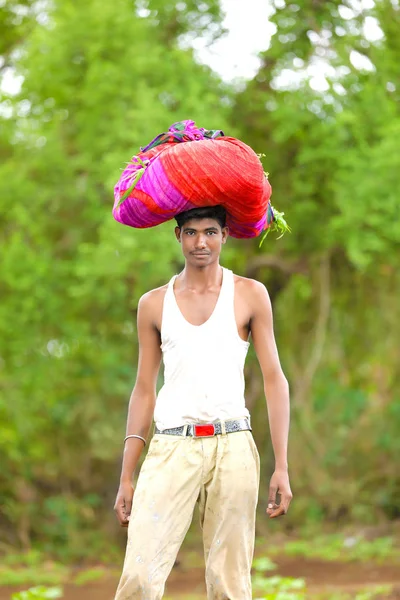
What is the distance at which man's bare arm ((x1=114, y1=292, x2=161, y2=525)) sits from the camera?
152 inches

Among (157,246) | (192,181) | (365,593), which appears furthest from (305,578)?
(192,181)

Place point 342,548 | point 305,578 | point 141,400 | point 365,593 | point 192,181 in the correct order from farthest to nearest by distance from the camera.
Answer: point 342,548 < point 305,578 < point 365,593 < point 141,400 < point 192,181

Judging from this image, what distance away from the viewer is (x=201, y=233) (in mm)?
3770

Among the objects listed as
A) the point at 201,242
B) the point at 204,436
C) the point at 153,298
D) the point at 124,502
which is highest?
the point at 201,242

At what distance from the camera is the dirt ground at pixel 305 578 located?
9.27m

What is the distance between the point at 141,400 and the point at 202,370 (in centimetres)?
35

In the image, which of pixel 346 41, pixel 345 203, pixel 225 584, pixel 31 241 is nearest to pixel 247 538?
pixel 225 584

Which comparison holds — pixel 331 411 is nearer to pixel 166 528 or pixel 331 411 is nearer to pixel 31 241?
pixel 31 241

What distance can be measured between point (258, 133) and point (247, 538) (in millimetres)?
7027

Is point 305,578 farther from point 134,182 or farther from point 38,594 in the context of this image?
point 134,182

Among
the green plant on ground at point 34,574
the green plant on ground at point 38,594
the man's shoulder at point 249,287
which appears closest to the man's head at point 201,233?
the man's shoulder at point 249,287

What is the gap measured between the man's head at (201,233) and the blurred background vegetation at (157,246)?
4.81m

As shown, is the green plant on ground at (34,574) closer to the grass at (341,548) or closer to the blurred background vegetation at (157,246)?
the blurred background vegetation at (157,246)

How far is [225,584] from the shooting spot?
12.0 feet
